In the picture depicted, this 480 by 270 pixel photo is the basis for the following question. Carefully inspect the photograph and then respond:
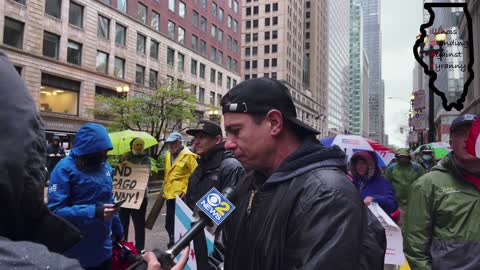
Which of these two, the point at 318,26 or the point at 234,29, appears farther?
the point at 318,26

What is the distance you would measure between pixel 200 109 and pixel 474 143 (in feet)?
152

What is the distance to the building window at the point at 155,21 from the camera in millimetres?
41969

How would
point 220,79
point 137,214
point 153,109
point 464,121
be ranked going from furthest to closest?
point 220,79 → point 153,109 → point 137,214 → point 464,121

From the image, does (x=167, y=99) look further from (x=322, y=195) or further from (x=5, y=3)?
(x=322, y=195)

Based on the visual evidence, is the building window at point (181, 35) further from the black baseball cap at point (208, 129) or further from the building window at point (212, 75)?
the black baseball cap at point (208, 129)

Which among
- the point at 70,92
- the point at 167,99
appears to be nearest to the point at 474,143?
the point at 167,99

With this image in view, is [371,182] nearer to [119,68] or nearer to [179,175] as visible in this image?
[179,175]

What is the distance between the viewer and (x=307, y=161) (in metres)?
1.79

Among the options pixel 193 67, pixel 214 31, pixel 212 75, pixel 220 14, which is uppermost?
pixel 220 14

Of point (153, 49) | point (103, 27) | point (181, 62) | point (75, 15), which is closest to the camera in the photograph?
point (75, 15)

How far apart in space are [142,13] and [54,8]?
1146 centimetres

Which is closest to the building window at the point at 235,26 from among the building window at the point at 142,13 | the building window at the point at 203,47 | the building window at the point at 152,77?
the building window at the point at 203,47

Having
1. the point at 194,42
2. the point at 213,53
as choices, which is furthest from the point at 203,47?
the point at 213,53

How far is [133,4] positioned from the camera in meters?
38.7
